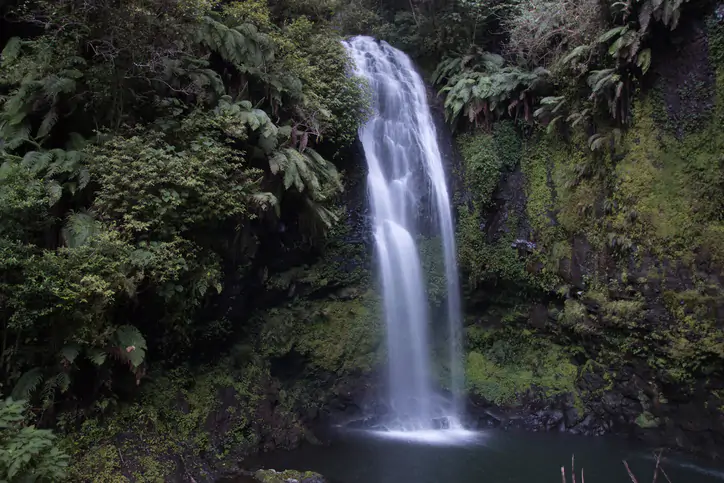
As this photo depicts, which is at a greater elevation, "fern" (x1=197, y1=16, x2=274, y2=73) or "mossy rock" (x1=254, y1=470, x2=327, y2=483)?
"fern" (x1=197, y1=16, x2=274, y2=73)

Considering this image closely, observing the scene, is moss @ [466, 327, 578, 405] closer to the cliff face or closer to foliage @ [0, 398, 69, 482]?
the cliff face

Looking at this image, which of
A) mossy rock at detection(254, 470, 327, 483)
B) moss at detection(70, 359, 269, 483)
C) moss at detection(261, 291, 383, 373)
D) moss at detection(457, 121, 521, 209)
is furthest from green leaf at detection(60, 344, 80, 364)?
moss at detection(457, 121, 521, 209)

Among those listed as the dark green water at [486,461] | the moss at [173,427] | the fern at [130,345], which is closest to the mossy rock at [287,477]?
the dark green water at [486,461]

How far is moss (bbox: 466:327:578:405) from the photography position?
1172cm

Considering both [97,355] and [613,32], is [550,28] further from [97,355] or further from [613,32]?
[97,355]

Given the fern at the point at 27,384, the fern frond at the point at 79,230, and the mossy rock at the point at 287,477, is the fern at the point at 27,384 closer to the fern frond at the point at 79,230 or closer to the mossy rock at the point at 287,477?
the fern frond at the point at 79,230

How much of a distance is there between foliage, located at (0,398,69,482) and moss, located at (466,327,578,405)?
9.27 m

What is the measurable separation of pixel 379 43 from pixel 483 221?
6.80 metres

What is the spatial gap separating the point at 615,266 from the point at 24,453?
1042 centimetres

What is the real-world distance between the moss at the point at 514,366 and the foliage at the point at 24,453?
927 cm

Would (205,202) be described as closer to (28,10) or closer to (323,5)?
(28,10)

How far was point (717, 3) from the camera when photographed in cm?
928

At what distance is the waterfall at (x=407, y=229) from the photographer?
11992 mm

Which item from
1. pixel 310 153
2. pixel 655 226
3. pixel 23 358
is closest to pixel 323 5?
pixel 310 153
